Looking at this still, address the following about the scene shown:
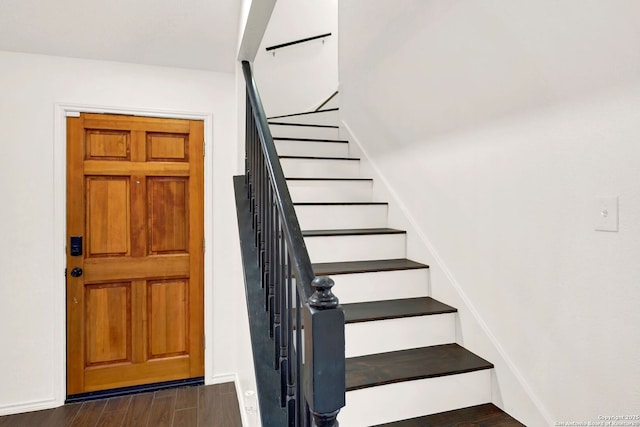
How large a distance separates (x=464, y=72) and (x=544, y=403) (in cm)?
153

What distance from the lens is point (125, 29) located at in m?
2.31

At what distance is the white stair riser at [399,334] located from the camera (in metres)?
1.80

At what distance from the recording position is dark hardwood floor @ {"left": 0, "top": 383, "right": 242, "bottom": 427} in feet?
7.88

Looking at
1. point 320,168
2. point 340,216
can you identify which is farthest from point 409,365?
point 320,168

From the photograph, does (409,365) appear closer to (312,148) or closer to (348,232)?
(348,232)

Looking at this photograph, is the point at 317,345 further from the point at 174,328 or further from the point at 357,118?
the point at 357,118

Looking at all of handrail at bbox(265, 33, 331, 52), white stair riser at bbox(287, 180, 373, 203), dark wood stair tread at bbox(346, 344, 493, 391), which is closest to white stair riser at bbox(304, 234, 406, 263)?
white stair riser at bbox(287, 180, 373, 203)

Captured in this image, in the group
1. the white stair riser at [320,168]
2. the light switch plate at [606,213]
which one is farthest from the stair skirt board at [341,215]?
the light switch plate at [606,213]

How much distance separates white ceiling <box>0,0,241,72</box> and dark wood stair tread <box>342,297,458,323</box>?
1861 mm

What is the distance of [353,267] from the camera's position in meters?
2.14

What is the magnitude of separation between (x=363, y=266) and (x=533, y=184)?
99cm

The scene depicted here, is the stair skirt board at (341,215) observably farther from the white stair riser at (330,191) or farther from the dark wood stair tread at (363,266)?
the dark wood stair tread at (363,266)

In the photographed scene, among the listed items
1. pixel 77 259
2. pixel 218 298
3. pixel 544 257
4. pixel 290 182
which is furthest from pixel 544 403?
pixel 77 259

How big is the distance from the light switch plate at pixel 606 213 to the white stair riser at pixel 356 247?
4.05 feet
